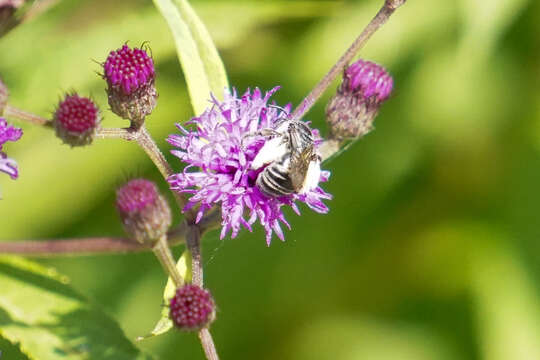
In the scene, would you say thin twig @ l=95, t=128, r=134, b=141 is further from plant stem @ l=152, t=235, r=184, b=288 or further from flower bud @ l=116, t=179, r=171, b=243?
plant stem @ l=152, t=235, r=184, b=288

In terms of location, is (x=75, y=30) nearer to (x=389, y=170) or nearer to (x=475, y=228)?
(x=389, y=170)

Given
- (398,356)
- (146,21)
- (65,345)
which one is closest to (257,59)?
(146,21)

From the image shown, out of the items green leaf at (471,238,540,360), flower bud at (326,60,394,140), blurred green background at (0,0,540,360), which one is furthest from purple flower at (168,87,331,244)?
green leaf at (471,238,540,360)

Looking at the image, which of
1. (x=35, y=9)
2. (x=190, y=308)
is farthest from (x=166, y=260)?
(x=35, y=9)

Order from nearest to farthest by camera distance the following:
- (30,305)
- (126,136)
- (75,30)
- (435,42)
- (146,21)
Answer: (126,136) → (30,305) → (146,21) → (75,30) → (435,42)

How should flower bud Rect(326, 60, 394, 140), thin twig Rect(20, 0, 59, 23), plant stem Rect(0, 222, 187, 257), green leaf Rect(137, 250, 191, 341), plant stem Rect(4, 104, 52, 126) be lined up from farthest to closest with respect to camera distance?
thin twig Rect(20, 0, 59, 23)
flower bud Rect(326, 60, 394, 140)
plant stem Rect(0, 222, 187, 257)
plant stem Rect(4, 104, 52, 126)
green leaf Rect(137, 250, 191, 341)

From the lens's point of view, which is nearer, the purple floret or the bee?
the bee
